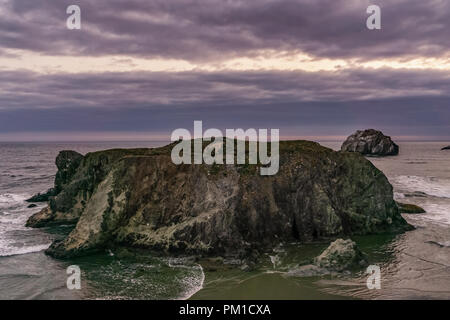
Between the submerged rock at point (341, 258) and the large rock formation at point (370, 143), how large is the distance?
124 metres

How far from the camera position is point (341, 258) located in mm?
21641

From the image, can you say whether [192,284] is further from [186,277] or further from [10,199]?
[10,199]

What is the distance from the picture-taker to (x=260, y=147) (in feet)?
103

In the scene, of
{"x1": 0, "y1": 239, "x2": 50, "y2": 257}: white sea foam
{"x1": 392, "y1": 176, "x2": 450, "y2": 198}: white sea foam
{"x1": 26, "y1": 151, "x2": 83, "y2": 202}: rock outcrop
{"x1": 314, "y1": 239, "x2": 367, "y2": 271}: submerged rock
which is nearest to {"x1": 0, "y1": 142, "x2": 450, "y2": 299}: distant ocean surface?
{"x1": 0, "y1": 239, "x2": 50, "y2": 257}: white sea foam

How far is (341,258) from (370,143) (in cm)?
13137

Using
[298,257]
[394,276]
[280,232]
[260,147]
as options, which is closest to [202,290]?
[298,257]

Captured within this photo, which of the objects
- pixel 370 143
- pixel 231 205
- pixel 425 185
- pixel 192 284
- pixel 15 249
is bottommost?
pixel 15 249

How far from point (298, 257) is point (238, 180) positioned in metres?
7.11

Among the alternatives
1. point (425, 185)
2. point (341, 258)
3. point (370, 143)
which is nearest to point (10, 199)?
point (341, 258)

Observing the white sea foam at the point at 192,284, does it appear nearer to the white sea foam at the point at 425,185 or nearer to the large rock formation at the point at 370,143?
the white sea foam at the point at 425,185

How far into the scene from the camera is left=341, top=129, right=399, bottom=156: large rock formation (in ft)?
465

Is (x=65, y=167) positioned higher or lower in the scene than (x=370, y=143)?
lower

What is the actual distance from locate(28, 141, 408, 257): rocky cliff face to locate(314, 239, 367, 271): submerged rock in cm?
475
